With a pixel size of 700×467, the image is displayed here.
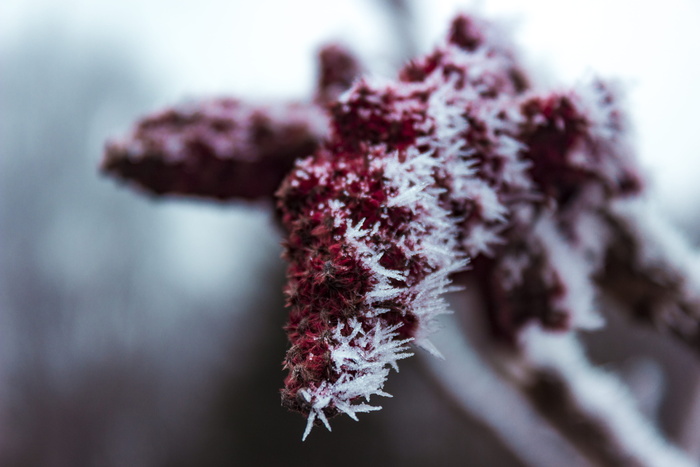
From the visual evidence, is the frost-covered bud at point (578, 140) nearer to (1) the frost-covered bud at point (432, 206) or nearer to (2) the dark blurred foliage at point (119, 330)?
(1) the frost-covered bud at point (432, 206)

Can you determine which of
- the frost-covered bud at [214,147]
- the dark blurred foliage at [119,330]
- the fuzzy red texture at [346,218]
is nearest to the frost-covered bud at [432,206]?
the fuzzy red texture at [346,218]

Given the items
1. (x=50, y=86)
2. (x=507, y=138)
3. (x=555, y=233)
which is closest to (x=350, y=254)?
(x=507, y=138)

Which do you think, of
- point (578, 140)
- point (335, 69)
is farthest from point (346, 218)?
point (335, 69)

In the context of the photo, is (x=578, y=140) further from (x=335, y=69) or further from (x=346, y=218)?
(x=335, y=69)

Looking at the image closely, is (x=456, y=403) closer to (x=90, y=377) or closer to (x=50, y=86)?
(x=90, y=377)

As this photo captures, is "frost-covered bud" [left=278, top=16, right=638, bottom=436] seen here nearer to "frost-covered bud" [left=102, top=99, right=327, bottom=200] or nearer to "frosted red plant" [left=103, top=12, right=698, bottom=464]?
"frosted red plant" [left=103, top=12, right=698, bottom=464]

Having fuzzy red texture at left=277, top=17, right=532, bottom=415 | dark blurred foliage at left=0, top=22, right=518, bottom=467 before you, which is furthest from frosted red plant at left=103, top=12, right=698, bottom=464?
dark blurred foliage at left=0, top=22, right=518, bottom=467
